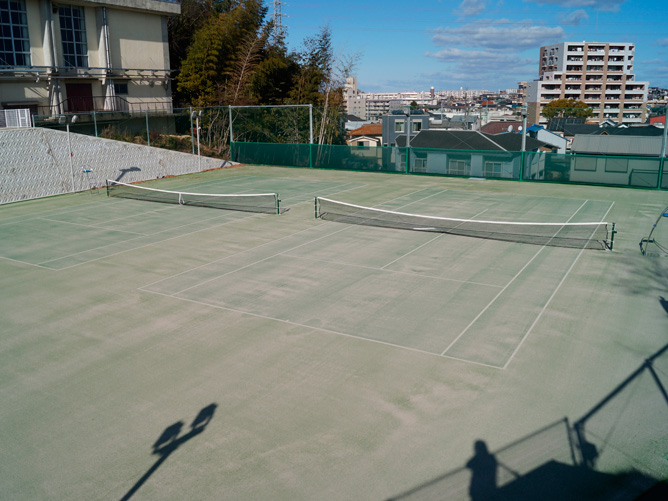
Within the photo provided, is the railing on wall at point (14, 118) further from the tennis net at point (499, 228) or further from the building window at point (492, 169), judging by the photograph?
the building window at point (492, 169)

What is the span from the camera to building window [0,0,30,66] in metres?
34.4

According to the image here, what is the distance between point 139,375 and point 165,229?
35.5 feet

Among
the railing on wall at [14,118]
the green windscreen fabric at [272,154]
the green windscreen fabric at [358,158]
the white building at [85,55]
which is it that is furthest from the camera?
the green windscreen fabric at [272,154]

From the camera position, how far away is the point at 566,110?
111 metres

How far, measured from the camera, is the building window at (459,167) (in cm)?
3161

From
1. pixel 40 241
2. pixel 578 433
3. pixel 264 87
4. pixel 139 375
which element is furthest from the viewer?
pixel 264 87

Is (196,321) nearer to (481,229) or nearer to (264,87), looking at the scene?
(481,229)

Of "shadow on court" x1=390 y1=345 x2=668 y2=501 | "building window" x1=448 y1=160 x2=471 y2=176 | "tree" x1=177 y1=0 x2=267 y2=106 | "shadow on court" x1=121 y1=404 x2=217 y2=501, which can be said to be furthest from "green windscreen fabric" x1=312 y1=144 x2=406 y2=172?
"shadow on court" x1=390 y1=345 x2=668 y2=501

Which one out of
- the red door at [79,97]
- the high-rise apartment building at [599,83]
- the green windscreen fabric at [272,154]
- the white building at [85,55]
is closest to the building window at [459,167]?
the green windscreen fabric at [272,154]

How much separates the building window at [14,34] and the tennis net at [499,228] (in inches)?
982

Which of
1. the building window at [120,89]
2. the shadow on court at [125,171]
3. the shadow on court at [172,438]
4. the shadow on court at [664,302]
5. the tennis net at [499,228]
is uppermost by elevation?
the building window at [120,89]

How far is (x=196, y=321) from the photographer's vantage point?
451 inches

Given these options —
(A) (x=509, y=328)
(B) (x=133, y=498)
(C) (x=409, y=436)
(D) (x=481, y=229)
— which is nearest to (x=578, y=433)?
(C) (x=409, y=436)

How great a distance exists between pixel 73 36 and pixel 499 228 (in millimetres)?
31829
